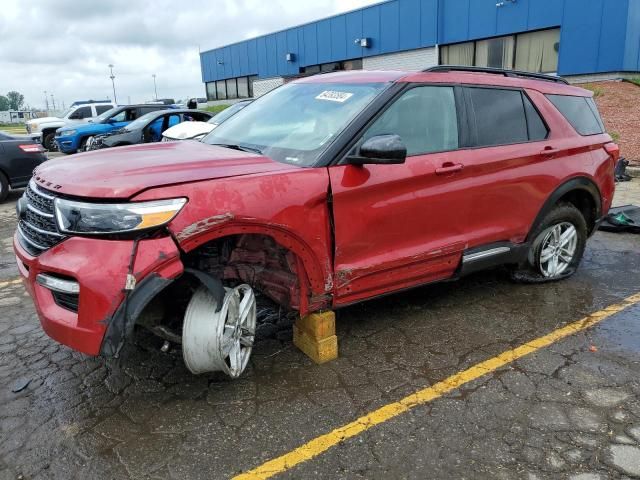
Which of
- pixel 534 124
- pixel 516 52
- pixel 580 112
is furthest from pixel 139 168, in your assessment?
pixel 516 52

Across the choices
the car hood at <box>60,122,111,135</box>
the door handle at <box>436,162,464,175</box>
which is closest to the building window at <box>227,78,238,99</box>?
the car hood at <box>60,122,111,135</box>

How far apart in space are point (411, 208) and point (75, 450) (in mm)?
2282

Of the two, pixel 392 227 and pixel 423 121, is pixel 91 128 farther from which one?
pixel 392 227

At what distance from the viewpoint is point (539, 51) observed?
19.3m

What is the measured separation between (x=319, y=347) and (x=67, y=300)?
4.82 feet

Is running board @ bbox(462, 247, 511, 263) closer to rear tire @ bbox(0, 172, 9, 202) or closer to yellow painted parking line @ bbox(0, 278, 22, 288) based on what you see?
yellow painted parking line @ bbox(0, 278, 22, 288)

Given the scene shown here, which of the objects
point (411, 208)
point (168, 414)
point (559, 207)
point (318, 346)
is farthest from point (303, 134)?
point (559, 207)

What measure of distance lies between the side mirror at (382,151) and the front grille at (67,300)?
1.63 m

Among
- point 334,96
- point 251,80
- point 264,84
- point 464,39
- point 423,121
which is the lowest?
point 423,121

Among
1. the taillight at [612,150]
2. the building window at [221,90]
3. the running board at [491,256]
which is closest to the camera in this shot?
the running board at [491,256]

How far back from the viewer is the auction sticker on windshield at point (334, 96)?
342 centimetres

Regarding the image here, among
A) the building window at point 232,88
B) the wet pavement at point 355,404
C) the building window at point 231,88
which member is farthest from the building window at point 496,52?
the building window at point 232,88

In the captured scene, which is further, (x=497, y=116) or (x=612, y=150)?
(x=612, y=150)

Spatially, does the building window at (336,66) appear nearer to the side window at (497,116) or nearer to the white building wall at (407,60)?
the white building wall at (407,60)
